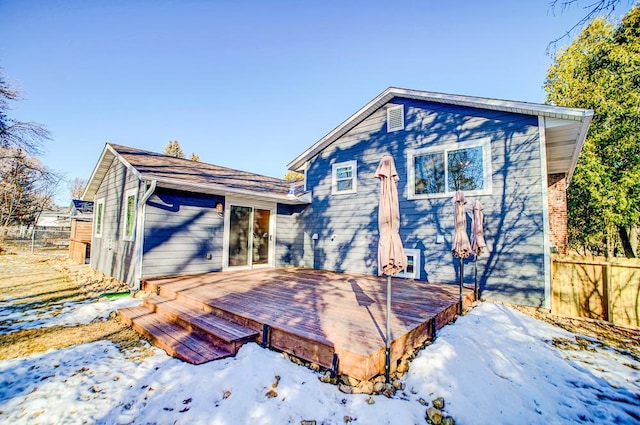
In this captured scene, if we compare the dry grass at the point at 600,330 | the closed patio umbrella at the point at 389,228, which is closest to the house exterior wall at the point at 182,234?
the closed patio umbrella at the point at 389,228

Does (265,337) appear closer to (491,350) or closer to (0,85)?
(491,350)

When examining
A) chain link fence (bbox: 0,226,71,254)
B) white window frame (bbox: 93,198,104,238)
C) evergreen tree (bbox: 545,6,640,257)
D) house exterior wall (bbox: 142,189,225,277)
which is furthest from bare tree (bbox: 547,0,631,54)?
chain link fence (bbox: 0,226,71,254)

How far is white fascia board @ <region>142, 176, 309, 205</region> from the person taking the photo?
20.4ft

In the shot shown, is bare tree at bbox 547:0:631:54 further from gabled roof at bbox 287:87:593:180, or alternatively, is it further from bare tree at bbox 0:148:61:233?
bare tree at bbox 0:148:61:233

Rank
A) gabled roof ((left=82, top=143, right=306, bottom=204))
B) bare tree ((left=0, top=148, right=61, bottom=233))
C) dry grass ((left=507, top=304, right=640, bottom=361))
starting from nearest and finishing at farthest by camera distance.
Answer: dry grass ((left=507, top=304, right=640, bottom=361))
gabled roof ((left=82, top=143, right=306, bottom=204))
bare tree ((left=0, top=148, right=61, bottom=233))

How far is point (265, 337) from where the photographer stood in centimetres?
335

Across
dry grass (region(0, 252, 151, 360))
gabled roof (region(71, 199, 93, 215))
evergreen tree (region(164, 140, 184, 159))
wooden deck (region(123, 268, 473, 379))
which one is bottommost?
dry grass (region(0, 252, 151, 360))

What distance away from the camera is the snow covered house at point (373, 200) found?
18.4ft

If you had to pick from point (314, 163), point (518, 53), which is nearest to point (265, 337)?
point (314, 163)

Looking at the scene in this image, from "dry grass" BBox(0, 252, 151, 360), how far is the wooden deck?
15.1 inches

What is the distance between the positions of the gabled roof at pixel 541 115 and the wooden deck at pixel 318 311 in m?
3.97

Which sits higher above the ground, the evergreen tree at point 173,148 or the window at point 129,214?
the evergreen tree at point 173,148

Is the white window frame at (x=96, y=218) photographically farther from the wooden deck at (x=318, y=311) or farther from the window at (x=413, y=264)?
the window at (x=413, y=264)

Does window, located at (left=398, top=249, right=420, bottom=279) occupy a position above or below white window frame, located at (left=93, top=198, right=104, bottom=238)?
below
